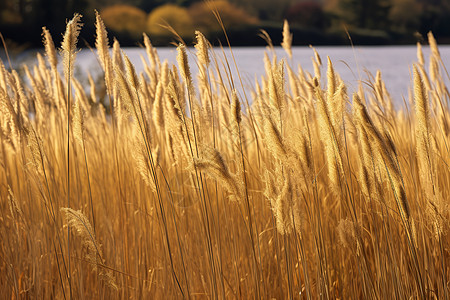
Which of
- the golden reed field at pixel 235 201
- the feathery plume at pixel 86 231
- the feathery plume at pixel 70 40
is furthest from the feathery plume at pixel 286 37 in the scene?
the feathery plume at pixel 86 231

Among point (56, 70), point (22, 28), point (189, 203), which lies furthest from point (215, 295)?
point (22, 28)

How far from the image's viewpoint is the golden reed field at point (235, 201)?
1188mm

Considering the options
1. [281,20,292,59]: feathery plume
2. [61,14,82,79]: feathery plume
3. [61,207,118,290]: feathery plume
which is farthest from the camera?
[281,20,292,59]: feathery plume

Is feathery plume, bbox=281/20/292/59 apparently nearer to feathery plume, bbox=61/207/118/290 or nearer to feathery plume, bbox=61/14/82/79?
feathery plume, bbox=61/14/82/79

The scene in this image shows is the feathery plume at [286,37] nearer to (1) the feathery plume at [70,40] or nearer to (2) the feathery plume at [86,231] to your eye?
(1) the feathery plume at [70,40]

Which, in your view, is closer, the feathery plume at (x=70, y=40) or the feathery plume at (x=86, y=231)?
the feathery plume at (x=86, y=231)

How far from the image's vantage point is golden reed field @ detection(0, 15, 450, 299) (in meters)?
1.19

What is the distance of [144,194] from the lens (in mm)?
2037

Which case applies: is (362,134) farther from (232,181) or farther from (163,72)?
(163,72)

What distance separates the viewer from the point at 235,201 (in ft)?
5.48

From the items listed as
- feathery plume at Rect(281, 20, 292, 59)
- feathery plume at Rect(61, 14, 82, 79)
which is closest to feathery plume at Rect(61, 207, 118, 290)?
feathery plume at Rect(61, 14, 82, 79)

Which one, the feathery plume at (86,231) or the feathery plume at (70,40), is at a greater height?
the feathery plume at (70,40)

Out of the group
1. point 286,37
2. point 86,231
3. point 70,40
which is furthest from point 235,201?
point 286,37

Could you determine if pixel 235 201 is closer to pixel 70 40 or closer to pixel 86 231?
pixel 86 231
